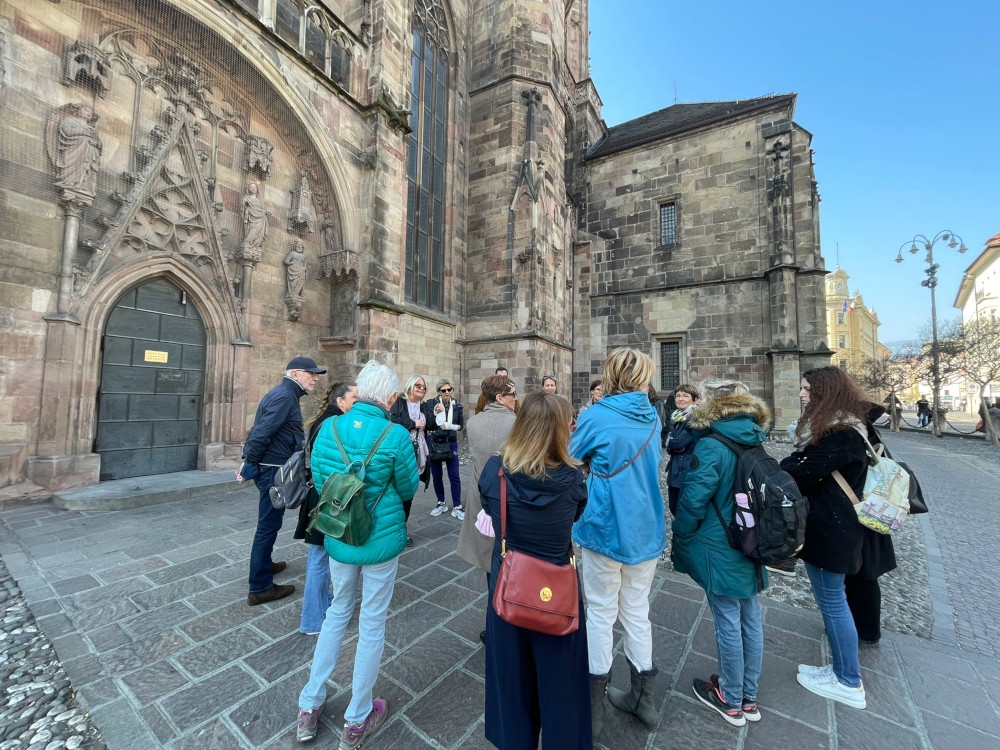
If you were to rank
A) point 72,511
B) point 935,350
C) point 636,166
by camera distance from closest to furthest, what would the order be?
point 72,511, point 636,166, point 935,350

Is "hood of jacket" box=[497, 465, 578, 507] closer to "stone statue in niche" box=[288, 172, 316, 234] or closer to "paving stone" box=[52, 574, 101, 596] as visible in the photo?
"paving stone" box=[52, 574, 101, 596]

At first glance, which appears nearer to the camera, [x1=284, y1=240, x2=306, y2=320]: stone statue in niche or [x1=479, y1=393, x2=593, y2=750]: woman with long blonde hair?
[x1=479, y1=393, x2=593, y2=750]: woman with long blonde hair

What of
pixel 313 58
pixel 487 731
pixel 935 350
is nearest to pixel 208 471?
pixel 487 731

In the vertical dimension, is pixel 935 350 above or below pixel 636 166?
below

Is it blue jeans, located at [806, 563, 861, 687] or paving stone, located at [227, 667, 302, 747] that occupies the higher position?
blue jeans, located at [806, 563, 861, 687]

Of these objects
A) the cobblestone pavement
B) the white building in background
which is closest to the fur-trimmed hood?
the cobblestone pavement

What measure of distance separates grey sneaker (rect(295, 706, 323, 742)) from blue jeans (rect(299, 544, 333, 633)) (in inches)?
23.7

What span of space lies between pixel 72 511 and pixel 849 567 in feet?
24.2

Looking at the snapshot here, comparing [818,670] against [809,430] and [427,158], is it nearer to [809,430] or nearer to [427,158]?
[809,430]

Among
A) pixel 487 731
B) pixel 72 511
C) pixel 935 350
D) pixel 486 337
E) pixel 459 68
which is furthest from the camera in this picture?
pixel 935 350

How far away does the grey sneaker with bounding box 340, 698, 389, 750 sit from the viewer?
1.75 m

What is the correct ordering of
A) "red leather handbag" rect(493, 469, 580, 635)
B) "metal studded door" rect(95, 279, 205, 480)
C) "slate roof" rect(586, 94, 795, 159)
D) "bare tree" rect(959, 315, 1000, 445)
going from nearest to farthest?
"red leather handbag" rect(493, 469, 580, 635)
"metal studded door" rect(95, 279, 205, 480)
"slate roof" rect(586, 94, 795, 159)
"bare tree" rect(959, 315, 1000, 445)

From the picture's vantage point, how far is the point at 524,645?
154 cm

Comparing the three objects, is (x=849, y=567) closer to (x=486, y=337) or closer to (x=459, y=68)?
(x=486, y=337)
